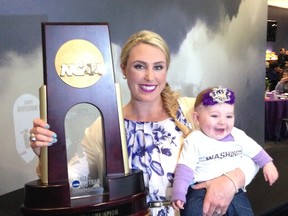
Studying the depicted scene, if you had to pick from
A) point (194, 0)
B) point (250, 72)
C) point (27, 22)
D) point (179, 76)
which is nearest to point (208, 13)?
point (194, 0)

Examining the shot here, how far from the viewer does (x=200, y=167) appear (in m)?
1.00

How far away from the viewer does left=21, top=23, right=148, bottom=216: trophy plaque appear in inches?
29.7

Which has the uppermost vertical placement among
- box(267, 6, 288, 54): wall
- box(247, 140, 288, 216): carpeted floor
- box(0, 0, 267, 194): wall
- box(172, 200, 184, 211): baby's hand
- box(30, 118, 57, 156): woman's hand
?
box(267, 6, 288, 54): wall

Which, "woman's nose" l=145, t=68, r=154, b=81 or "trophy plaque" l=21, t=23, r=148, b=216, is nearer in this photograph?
"trophy plaque" l=21, t=23, r=148, b=216

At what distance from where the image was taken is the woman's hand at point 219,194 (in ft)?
3.09

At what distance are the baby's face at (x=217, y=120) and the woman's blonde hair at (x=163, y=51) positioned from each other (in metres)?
0.09

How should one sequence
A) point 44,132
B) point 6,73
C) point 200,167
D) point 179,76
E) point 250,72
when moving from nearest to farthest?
1. point 44,132
2. point 200,167
3. point 6,73
4. point 179,76
5. point 250,72

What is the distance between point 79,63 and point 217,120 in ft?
1.37

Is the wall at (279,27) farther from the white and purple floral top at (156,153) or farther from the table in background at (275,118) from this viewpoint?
the white and purple floral top at (156,153)

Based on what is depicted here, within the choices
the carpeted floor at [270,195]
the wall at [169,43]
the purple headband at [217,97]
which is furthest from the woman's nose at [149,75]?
the wall at [169,43]

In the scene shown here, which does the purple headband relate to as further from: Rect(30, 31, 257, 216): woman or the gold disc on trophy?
the gold disc on trophy

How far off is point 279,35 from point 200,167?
10097 millimetres

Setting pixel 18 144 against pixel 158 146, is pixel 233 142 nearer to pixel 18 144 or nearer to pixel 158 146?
pixel 158 146

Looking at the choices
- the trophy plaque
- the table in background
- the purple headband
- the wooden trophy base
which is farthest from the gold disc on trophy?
the table in background
